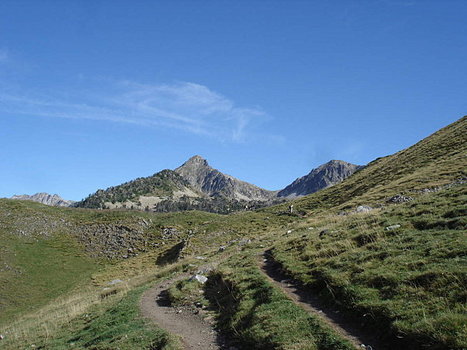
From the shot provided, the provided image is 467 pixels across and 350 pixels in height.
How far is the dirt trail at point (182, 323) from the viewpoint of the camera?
13.7 m

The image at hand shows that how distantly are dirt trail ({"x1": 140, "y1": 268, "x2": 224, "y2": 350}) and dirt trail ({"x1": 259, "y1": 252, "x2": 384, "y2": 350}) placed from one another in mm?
3930

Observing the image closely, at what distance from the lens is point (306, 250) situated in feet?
71.5

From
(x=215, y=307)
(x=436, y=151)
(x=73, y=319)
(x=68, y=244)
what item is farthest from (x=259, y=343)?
(x=436, y=151)

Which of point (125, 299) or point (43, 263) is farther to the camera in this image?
point (43, 263)

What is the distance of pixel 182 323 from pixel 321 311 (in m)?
6.97

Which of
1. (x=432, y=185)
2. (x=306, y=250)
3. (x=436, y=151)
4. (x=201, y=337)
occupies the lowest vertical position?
(x=201, y=337)

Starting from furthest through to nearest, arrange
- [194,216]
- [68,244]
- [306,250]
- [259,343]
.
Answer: [194,216] < [68,244] < [306,250] < [259,343]

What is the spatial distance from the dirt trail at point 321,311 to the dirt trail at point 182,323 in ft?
12.9

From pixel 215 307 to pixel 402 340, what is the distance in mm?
10566

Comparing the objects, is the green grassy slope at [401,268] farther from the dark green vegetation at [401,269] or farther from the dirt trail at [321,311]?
the dirt trail at [321,311]

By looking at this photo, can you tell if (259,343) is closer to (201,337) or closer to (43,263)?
(201,337)

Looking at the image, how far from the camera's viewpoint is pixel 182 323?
54.1ft

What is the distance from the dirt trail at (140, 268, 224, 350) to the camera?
44.9 ft

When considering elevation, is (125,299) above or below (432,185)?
below
